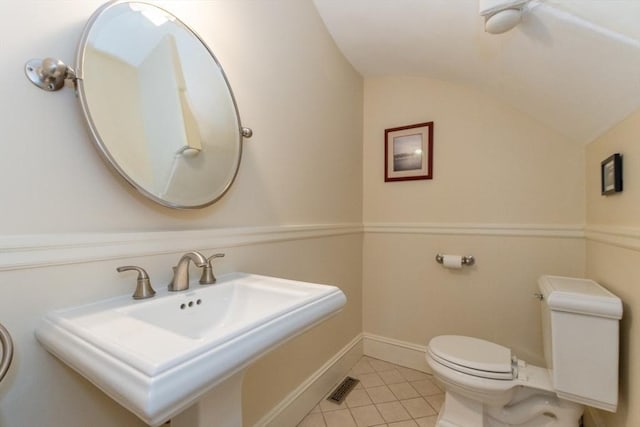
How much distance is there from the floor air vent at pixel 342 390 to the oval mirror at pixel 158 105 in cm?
133

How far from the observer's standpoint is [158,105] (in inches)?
36.3

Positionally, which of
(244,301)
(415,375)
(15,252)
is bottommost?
(415,375)

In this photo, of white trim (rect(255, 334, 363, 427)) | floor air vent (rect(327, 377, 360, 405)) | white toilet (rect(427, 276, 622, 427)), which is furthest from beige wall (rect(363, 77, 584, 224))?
floor air vent (rect(327, 377, 360, 405))

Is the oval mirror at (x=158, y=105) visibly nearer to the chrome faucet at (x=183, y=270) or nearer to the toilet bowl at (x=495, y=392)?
the chrome faucet at (x=183, y=270)

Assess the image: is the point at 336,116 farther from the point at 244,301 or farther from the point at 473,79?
the point at 244,301

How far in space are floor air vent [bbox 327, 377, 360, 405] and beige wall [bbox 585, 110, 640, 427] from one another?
116 centimetres

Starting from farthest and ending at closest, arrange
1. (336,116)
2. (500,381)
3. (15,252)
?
(336,116), (500,381), (15,252)

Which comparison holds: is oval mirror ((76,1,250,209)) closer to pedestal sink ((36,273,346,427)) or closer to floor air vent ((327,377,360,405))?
pedestal sink ((36,273,346,427))

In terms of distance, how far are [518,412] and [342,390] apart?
0.88m

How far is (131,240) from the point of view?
820 millimetres

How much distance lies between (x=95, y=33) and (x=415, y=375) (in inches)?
88.6

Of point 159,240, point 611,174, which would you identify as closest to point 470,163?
point 611,174

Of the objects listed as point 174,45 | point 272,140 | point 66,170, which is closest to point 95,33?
point 174,45

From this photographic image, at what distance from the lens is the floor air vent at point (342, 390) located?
5.34ft
